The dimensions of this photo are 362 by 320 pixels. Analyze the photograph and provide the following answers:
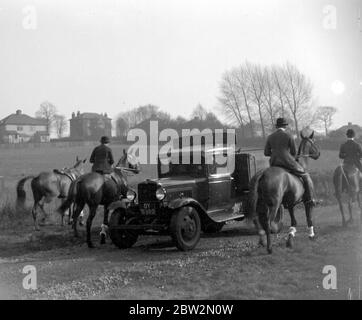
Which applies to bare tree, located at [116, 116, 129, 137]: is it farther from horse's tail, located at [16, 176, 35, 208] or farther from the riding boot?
the riding boot

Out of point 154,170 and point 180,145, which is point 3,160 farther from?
point 180,145

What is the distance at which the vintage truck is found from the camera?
29.0ft

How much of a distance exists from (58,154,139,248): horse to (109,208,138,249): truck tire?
0.52 m

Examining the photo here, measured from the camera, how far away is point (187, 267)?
736 centimetres

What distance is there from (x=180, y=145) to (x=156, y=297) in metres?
5.31

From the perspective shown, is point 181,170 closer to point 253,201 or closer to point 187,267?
point 253,201

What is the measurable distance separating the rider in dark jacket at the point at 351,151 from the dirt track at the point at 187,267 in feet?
5.61

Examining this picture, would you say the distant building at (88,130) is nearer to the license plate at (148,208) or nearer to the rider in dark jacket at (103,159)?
the rider in dark jacket at (103,159)

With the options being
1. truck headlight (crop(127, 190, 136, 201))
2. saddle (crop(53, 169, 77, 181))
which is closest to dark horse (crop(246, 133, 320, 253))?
truck headlight (crop(127, 190, 136, 201))

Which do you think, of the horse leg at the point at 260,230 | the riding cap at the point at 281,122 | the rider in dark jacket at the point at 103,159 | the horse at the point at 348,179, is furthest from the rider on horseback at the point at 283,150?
the rider in dark jacket at the point at 103,159

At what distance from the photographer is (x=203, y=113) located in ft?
52.5

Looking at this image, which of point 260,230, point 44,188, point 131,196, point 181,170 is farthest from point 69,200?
point 260,230

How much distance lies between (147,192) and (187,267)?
2229 mm

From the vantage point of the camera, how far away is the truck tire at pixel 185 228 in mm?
8562
